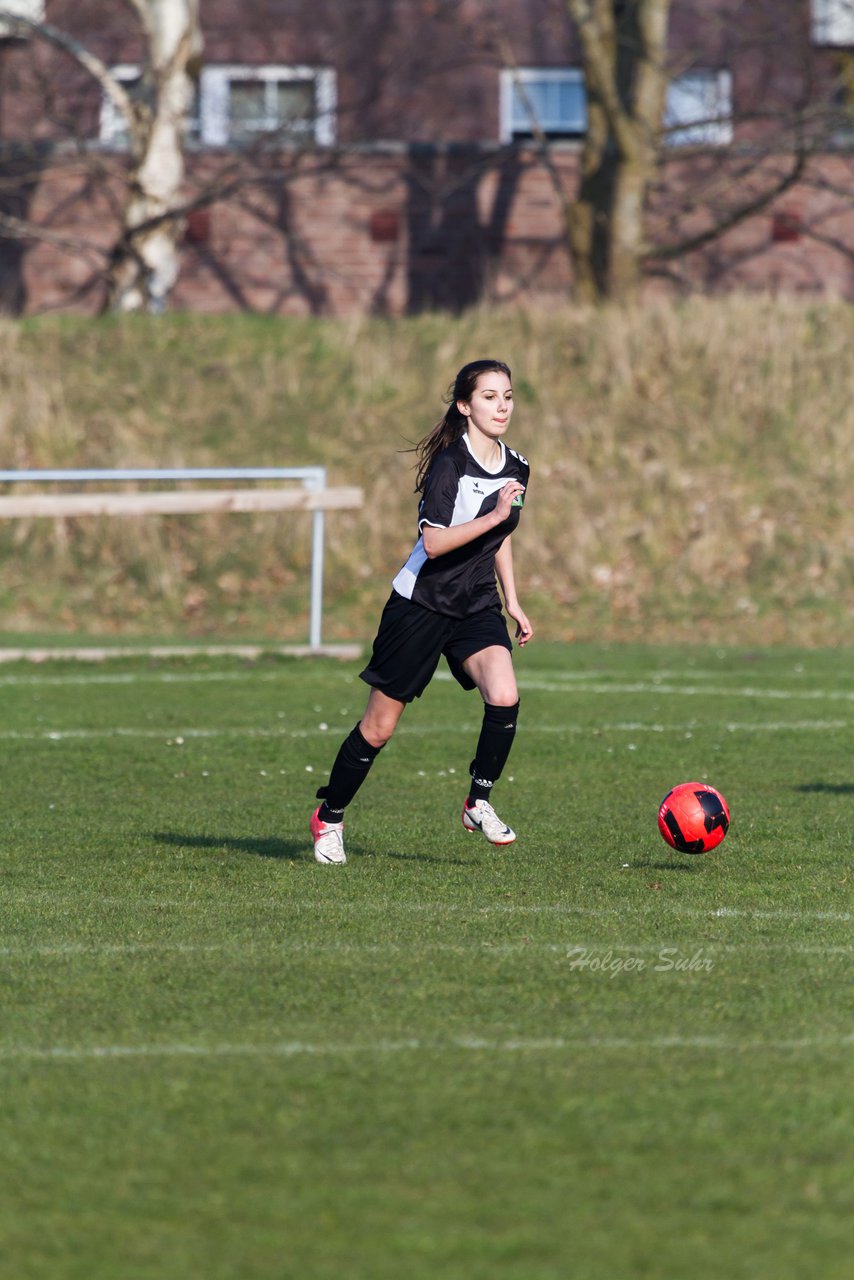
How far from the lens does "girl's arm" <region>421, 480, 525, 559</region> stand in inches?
281

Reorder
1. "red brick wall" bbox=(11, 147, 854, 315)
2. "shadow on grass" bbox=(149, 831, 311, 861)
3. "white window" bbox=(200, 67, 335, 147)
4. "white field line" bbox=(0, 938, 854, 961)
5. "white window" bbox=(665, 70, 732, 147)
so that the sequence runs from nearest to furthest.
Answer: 1. "white field line" bbox=(0, 938, 854, 961)
2. "shadow on grass" bbox=(149, 831, 311, 861)
3. "white window" bbox=(200, 67, 335, 147)
4. "white window" bbox=(665, 70, 732, 147)
5. "red brick wall" bbox=(11, 147, 854, 315)

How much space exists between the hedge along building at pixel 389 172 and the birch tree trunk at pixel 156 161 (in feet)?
2.52

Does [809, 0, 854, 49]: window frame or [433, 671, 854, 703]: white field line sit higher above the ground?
[809, 0, 854, 49]: window frame

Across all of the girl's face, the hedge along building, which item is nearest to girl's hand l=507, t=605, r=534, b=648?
the girl's face

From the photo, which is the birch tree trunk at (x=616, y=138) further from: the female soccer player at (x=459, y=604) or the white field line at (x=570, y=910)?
the white field line at (x=570, y=910)

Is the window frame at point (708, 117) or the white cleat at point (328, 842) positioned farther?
the window frame at point (708, 117)

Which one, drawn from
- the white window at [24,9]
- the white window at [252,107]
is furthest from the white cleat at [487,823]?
the white window at [24,9]

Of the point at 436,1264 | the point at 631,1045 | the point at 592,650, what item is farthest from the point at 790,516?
the point at 436,1264

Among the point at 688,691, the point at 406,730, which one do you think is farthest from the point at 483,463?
the point at 688,691

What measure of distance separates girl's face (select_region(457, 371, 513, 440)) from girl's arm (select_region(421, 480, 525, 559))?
0.81ft

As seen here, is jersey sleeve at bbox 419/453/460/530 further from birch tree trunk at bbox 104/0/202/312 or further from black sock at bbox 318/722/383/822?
birch tree trunk at bbox 104/0/202/312

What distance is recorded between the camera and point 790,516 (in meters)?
21.5

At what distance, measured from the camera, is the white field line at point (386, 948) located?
19.8 feet

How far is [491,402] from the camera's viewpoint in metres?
7.37
